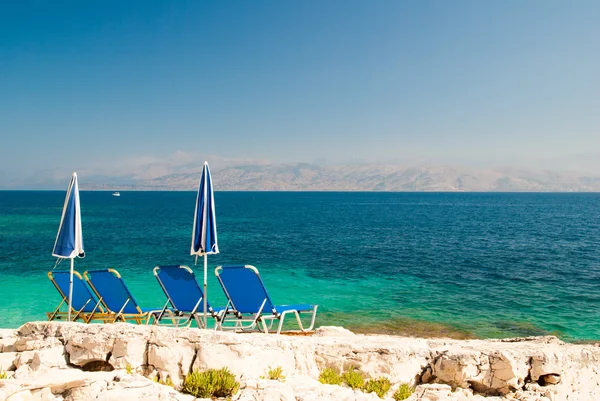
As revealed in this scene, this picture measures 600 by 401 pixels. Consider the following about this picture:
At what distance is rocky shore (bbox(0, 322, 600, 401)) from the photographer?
508 centimetres

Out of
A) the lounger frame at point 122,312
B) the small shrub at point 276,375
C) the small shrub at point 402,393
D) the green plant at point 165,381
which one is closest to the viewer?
the green plant at point 165,381

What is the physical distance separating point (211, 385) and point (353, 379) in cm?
178

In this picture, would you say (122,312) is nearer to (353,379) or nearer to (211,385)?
(211,385)

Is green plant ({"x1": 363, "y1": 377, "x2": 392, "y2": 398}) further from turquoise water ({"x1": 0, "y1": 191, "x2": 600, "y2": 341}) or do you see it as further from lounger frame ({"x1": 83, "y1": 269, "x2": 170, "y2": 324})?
turquoise water ({"x1": 0, "y1": 191, "x2": 600, "y2": 341})

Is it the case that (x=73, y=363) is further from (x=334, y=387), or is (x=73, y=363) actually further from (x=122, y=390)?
(x=334, y=387)

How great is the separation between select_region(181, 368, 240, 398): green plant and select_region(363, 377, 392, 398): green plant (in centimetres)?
164

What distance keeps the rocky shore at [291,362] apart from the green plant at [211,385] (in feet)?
0.35

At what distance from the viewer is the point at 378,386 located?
555cm

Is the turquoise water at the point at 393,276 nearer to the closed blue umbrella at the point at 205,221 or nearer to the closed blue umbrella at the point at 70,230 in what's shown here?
the closed blue umbrella at the point at 205,221

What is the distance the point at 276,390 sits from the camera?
4.66 meters

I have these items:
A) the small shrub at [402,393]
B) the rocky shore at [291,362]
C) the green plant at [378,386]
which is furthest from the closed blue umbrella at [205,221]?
the small shrub at [402,393]

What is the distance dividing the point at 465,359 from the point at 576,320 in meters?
10.1

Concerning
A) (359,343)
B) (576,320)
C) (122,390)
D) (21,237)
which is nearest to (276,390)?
(122,390)

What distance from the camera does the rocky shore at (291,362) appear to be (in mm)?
5082
